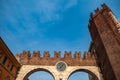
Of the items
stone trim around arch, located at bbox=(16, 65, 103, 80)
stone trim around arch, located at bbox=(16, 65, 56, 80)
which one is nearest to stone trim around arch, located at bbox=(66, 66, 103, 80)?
stone trim around arch, located at bbox=(16, 65, 103, 80)

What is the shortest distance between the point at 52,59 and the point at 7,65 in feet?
22.6

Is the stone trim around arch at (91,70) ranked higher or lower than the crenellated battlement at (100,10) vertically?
lower

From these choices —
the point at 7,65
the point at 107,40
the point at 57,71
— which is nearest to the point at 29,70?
the point at 7,65

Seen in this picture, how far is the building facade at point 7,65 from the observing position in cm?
1516

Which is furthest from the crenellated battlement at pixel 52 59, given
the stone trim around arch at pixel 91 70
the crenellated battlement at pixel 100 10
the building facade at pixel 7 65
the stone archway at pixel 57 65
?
the crenellated battlement at pixel 100 10

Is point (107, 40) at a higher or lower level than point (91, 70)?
higher

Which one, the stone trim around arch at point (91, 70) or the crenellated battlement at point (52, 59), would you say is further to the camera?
the crenellated battlement at point (52, 59)

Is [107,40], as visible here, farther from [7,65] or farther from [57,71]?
[7,65]

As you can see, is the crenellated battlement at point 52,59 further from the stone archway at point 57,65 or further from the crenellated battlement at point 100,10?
the crenellated battlement at point 100,10

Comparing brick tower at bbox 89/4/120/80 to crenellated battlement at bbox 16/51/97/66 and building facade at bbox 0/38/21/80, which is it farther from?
building facade at bbox 0/38/21/80

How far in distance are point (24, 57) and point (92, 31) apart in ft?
41.4

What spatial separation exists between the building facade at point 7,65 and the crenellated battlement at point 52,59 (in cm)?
192

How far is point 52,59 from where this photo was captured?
2069cm

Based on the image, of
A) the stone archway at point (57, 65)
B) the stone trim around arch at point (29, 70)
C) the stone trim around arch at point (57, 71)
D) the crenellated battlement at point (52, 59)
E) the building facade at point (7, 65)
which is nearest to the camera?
the building facade at point (7, 65)
